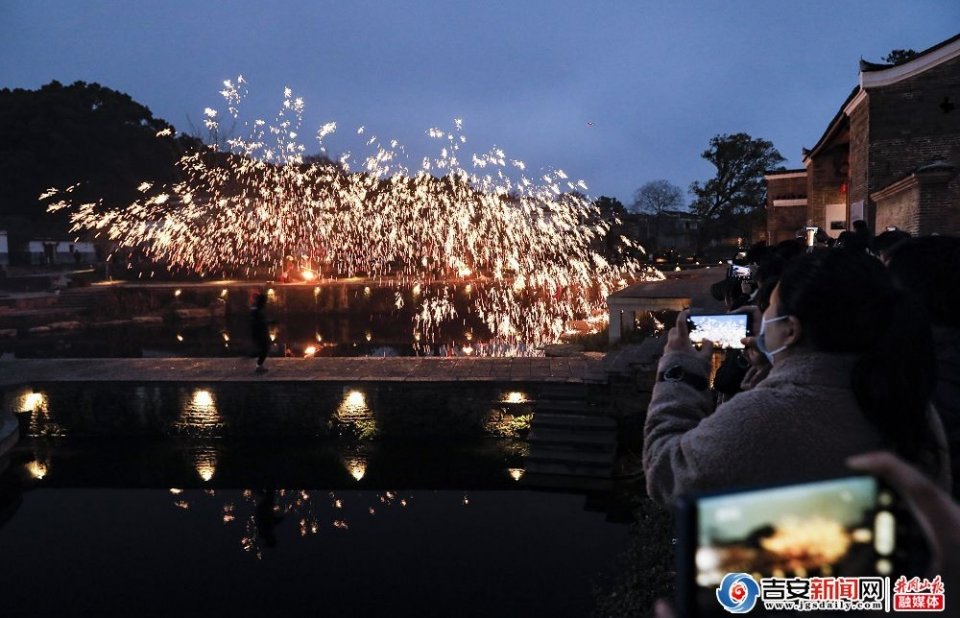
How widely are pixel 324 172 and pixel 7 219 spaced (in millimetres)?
Result: 17760

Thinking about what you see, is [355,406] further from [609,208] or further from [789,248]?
[609,208]

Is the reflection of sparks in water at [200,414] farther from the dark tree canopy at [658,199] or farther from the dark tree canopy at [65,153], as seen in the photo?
the dark tree canopy at [658,199]

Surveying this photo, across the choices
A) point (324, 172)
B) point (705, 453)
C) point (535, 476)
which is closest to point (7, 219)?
point (324, 172)

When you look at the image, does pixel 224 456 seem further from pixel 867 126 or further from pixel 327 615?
pixel 867 126

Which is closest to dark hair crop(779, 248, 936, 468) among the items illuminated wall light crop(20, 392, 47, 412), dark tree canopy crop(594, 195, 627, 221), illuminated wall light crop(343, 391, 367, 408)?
illuminated wall light crop(343, 391, 367, 408)

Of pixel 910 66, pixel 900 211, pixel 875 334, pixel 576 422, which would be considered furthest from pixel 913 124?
pixel 875 334

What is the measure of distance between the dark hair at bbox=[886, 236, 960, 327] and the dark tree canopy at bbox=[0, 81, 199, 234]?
37.3m

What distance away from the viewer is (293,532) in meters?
7.03

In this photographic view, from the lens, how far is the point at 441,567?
6.13 metres

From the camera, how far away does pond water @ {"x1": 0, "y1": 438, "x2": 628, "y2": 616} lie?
564 centimetres

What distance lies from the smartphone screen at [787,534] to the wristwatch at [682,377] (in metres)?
0.70

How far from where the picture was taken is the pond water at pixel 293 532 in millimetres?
5637

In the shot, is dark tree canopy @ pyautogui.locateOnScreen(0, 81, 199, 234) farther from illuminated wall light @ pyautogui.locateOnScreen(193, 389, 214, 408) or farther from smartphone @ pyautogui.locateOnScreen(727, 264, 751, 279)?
smartphone @ pyautogui.locateOnScreen(727, 264, 751, 279)

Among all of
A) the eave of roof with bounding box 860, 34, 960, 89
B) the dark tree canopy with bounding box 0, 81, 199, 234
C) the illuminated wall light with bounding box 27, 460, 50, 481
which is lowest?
the illuminated wall light with bounding box 27, 460, 50, 481
